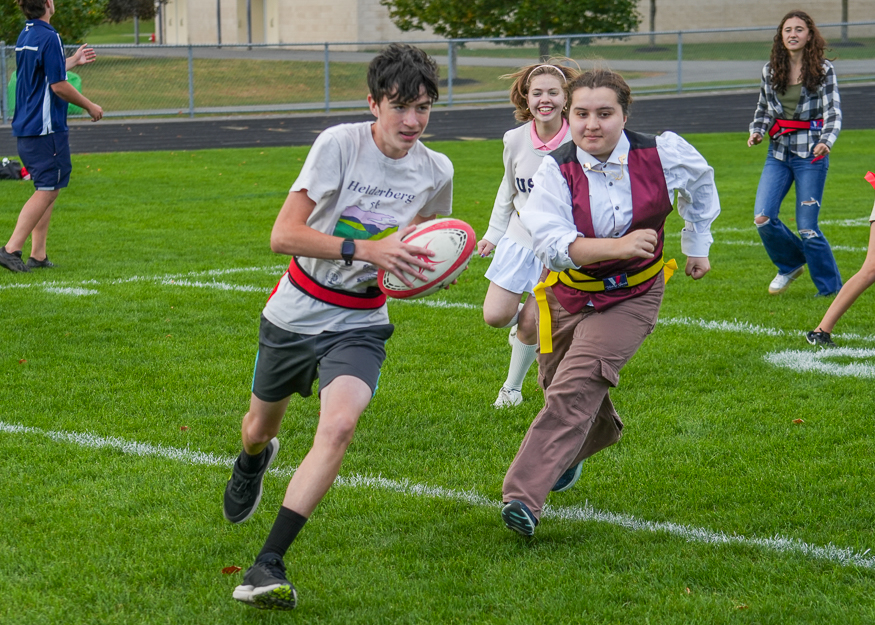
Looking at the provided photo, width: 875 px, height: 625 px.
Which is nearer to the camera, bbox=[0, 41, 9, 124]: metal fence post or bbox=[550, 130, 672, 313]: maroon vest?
bbox=[550, 130, 672, 313]: maroon vest

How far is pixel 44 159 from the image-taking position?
985 cm

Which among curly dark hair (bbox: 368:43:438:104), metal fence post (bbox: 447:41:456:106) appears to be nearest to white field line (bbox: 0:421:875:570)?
curly dark hair (bbox: 368:43:438:104)

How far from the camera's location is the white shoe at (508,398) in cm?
620

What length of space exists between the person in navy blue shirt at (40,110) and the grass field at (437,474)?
59cm

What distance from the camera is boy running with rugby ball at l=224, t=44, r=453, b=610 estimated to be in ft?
12.3

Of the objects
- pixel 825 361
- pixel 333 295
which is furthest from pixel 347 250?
pixel 825 361

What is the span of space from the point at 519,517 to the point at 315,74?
95.9ft

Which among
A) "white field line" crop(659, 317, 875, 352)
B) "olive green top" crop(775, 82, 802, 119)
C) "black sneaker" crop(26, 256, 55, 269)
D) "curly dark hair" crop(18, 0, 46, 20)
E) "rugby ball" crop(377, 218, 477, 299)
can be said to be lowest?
A: "white field line" crop(659, 317, 875, 352)

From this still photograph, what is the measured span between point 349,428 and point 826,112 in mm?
6150

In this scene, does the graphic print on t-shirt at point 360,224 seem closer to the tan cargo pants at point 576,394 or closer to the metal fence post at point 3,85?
the tan cargo pants at point 576,394

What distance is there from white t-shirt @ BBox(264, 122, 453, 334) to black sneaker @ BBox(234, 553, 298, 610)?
0.87 meters

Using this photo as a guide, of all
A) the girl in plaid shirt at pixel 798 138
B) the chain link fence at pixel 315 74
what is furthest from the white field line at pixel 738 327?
the chain link fence at pixel 315 74

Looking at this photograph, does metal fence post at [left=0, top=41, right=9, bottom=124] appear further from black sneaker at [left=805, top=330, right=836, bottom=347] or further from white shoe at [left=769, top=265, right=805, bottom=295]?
black sneaker at [left=805, top=330, right=836, bottom=347]

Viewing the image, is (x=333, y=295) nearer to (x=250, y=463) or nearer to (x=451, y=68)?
(x=250, y=463)
